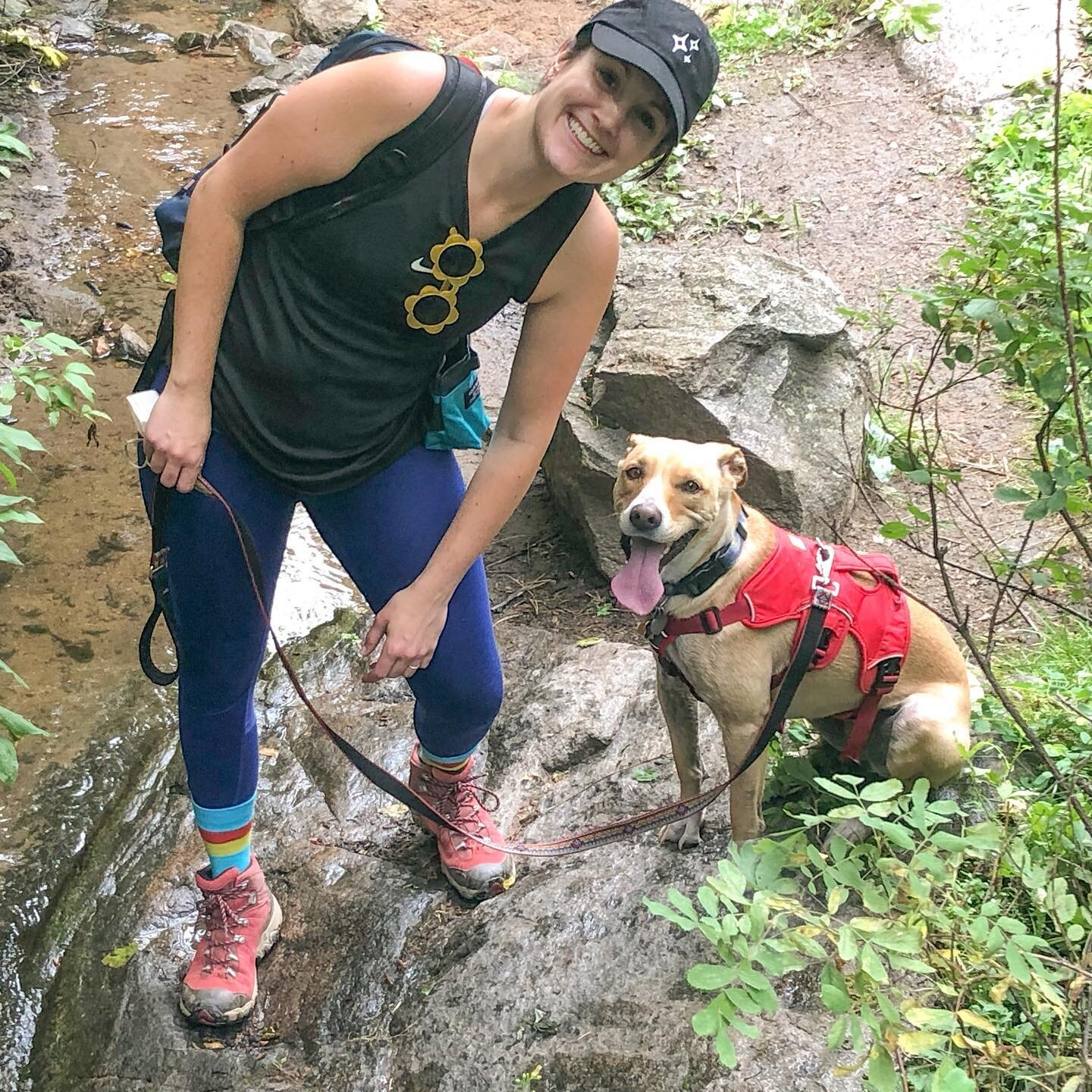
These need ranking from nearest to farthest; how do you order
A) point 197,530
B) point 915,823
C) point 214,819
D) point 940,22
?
point 915,823 → point 197,530 → point 214,819 → point 940,22

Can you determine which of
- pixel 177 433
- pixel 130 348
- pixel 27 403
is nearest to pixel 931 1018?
pixel 177 433

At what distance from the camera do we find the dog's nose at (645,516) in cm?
264

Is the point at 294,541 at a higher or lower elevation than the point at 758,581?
lower

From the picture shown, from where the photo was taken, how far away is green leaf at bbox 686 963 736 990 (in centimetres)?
164

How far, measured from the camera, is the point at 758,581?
2.74 m

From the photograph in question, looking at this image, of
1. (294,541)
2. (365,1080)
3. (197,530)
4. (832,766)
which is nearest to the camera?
(197,530)

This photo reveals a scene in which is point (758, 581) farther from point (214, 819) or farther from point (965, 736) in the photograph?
point (214, 819)

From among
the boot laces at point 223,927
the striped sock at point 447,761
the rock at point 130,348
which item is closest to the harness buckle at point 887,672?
the striped sock at point 447,761

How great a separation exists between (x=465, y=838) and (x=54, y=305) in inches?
170

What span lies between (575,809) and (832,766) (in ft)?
2.57

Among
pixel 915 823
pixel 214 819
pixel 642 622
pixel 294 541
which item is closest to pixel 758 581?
pixel 642 622

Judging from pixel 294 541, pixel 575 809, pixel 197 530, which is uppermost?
pixel 197 530

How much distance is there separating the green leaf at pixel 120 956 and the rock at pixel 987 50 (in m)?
7.65

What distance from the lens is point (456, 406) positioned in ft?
7.50
